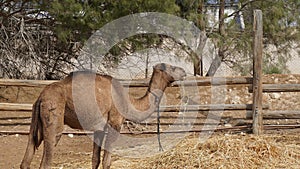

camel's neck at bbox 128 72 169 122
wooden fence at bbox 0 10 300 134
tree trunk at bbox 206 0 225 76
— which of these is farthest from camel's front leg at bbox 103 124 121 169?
tree trunk at bbox 206 0 225 76

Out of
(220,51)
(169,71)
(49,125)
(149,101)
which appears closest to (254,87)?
(169,71)

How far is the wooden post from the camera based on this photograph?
24.4 ft

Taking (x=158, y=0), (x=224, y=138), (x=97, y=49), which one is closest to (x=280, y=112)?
(x=224, y=138)

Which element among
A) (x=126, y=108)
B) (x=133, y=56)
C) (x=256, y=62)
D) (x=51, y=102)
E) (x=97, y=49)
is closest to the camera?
(x=51, y=102)

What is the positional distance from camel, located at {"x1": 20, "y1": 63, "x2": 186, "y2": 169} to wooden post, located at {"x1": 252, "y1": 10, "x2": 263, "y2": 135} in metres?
2.36

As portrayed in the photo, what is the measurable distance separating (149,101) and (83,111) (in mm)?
963

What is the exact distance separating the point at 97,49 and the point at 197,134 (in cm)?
230

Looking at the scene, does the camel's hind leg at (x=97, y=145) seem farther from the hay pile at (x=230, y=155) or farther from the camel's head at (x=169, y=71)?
the camel's head at (x=169, y=71)

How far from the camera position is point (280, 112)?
783 centimetres

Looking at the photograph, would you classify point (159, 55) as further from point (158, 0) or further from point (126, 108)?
point (126, 108)

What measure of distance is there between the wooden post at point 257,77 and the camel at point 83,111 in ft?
7.74

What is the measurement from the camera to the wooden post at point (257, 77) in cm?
744

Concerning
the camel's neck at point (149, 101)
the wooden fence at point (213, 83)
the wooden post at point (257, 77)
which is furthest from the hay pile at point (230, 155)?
the wooden fence at point (213, 83)

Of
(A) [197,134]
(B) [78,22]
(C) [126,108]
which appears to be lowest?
(A) [197,134]
